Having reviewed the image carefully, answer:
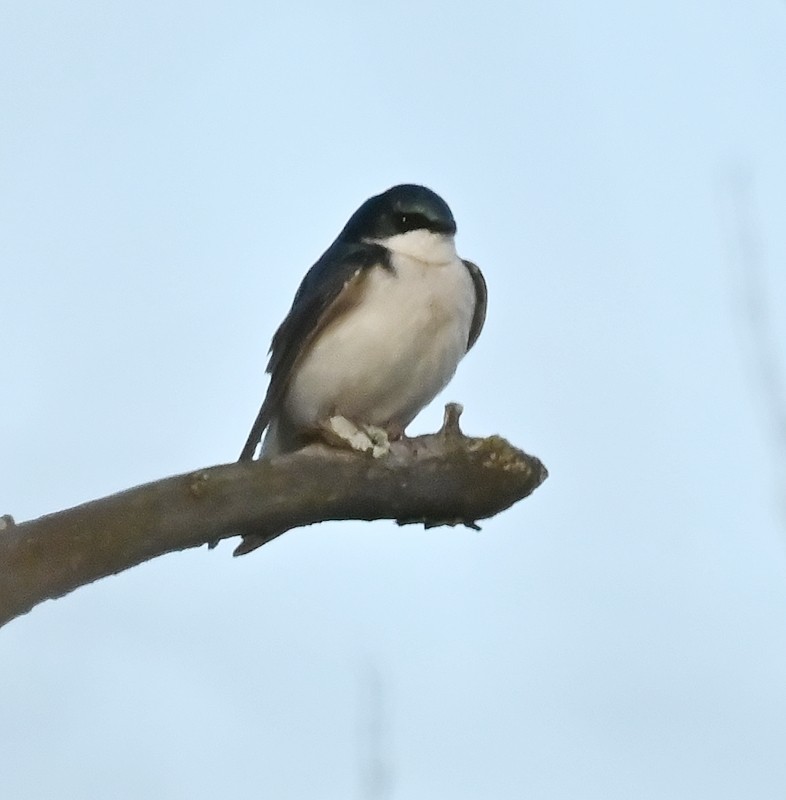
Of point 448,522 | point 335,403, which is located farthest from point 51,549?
point 335,403

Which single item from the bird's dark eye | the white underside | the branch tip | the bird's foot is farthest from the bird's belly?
the branch tip

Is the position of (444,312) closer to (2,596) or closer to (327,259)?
(327,259)

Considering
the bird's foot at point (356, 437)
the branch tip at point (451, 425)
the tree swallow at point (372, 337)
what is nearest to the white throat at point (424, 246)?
the tree swallow at point (372, 337)

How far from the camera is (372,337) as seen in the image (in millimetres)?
2896

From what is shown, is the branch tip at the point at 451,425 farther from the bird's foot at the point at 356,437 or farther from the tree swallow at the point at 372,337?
the tree swallow at the point at 372,337

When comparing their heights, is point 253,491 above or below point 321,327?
below

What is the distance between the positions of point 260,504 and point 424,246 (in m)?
1.39

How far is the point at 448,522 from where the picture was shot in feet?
7.01

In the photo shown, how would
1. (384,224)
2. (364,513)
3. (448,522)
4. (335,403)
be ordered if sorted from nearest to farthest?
(364,513) < (448,522) < (335,403) < (384,224)

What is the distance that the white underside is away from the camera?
2896 millimetres

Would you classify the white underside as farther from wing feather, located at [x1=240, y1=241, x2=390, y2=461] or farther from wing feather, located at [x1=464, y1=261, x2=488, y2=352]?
wing feather, located at [x1=464, y1=261, x2=488, y2=352]

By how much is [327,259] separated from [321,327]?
233mm

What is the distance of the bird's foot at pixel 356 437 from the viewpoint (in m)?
2.05

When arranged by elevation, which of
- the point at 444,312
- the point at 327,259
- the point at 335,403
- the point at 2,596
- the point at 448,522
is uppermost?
the point at 327,259
